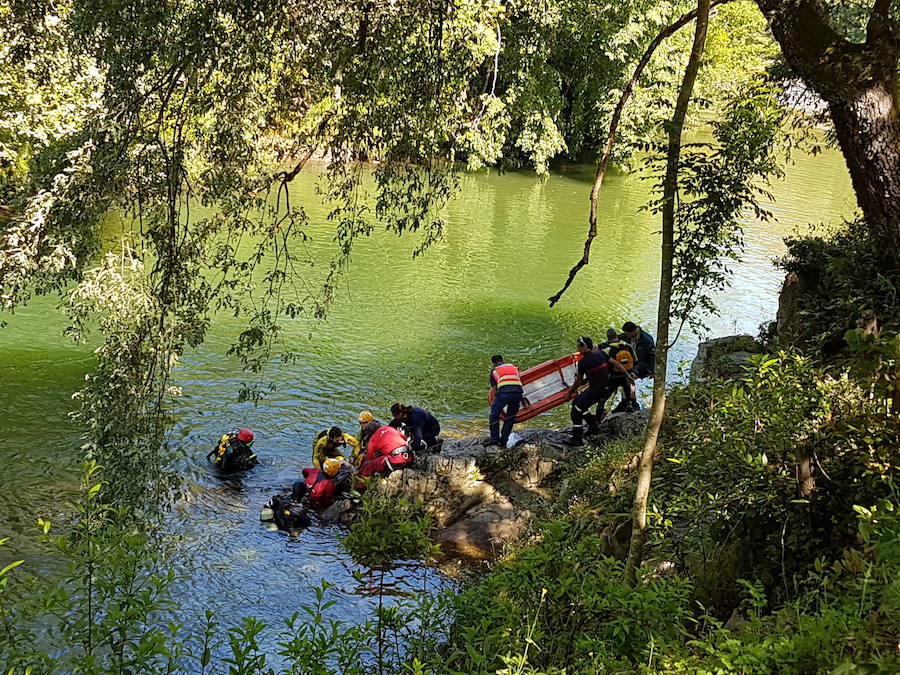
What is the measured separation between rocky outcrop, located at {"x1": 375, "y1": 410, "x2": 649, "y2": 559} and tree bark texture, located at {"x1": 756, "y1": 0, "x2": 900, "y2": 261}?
5.37m

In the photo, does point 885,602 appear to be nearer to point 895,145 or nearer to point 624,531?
point 895,145

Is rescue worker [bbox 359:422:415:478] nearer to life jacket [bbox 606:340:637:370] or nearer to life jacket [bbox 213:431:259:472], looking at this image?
life jacket [bbox 213:431:259:472]

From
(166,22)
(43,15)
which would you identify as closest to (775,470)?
(166,22)

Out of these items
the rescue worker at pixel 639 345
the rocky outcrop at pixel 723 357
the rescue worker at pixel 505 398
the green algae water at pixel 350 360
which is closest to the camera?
the green algae water at pixel 350 360

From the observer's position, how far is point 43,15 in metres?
7.18

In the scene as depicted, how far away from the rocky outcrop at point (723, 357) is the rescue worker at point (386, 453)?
402cm

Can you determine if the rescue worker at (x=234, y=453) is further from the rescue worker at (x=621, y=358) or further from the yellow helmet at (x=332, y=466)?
the rescue worker at (x=621, y=358)

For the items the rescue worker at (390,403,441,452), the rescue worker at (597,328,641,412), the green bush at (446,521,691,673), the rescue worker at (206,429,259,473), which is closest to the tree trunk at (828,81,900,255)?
the green bush at (446,521,691,673)

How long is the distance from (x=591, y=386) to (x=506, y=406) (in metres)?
1.31

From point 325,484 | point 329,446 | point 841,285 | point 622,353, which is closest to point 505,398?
point 622,353

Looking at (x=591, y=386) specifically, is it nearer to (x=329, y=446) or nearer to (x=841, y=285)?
(x=329, y=446)

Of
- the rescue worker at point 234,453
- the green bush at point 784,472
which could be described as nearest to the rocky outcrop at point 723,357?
the green bush at point 784,472

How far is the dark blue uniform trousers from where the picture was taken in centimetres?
1081

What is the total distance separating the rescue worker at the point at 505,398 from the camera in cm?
1080
